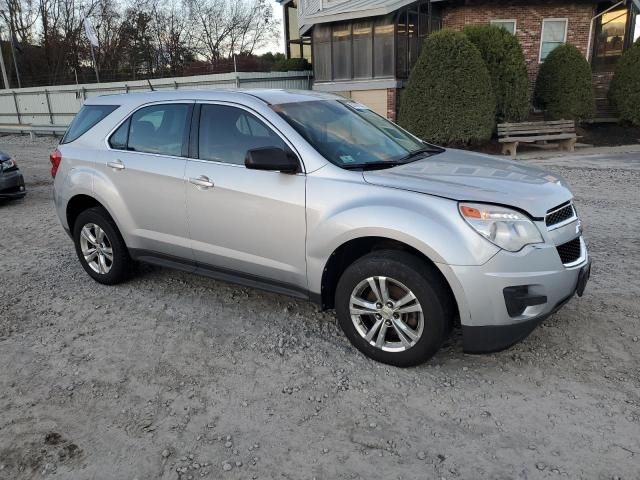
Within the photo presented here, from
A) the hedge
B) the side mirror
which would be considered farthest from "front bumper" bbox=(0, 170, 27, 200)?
the hedge

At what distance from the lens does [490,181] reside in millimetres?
3414

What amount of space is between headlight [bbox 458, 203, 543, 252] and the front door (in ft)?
3.69

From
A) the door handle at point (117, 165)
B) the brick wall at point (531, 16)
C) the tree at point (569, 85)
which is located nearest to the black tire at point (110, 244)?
the door handle at point (117, 165)

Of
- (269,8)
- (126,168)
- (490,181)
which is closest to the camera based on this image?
(490,181)

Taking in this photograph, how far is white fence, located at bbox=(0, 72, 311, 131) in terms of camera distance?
20.0m

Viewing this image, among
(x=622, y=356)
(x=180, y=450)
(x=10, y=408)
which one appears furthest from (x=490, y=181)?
(x=10, y=408)

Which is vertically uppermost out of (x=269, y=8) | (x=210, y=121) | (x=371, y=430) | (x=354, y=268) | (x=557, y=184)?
(x=269, y=8)

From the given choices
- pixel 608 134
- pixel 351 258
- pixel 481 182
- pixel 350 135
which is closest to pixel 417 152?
pixel 350 135

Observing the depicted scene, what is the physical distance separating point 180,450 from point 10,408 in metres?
1.20

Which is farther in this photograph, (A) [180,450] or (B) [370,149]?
(B) [370,149]

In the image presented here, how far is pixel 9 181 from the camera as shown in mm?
8742

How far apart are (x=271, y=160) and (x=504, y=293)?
169cm

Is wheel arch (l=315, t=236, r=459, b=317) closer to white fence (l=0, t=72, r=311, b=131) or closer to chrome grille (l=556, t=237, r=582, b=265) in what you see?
chrome grille (l=556, t=237, r=582, b=265)

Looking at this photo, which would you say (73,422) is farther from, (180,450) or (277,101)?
(277,101)
